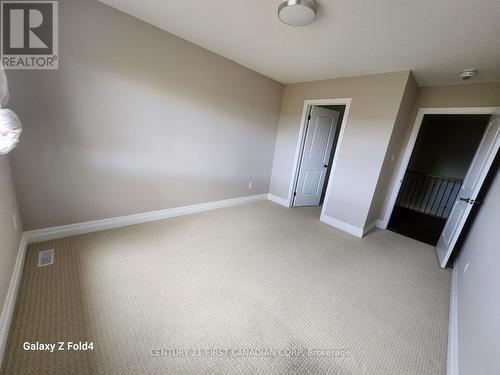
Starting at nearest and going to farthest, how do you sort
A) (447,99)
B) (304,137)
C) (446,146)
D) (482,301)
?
(482,301)
(447,99)
(304,137)
(446,146)

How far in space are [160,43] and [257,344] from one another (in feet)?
10.3

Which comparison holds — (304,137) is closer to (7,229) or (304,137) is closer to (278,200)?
(278,200)

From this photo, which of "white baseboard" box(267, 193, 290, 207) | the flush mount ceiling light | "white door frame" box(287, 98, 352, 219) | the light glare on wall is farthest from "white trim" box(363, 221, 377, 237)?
the light glare on wall

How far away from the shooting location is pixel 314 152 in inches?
159

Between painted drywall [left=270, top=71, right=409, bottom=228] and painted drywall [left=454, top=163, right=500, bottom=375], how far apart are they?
1.19 meters

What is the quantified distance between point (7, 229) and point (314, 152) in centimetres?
413

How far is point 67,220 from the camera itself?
221cm

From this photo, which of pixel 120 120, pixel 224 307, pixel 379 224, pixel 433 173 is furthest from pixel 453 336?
pixel 433 173

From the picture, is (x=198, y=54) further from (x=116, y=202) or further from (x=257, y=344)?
(x=257, y=344)

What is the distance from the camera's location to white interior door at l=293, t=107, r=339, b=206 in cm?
385

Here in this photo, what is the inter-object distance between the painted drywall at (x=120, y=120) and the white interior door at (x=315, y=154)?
1342mm

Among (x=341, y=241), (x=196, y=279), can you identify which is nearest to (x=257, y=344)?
(x=196, y=279)

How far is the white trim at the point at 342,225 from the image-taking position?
125 inches

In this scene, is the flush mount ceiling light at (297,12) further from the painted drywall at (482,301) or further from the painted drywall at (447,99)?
the painted drywall at (447,99)
